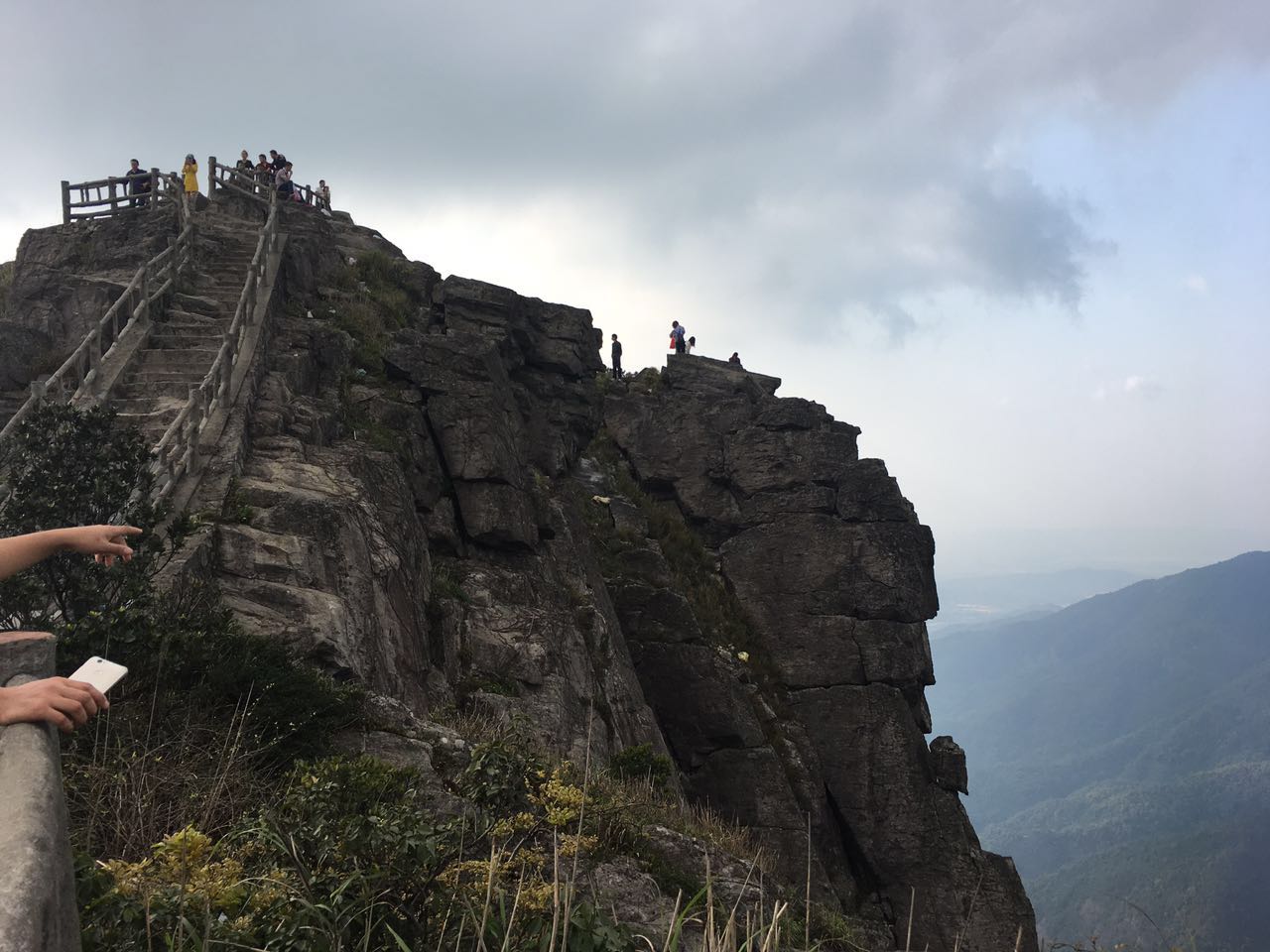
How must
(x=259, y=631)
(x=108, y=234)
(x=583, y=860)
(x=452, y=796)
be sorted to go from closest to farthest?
1. (x=583, y=860)
2. (x=452, y=796)
3. (x=259, y=631)
4. (x=108, y=234)

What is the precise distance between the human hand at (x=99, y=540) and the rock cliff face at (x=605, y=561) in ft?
24.9

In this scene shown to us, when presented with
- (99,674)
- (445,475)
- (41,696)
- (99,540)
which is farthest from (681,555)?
(41,696)

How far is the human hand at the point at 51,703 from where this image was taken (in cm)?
301

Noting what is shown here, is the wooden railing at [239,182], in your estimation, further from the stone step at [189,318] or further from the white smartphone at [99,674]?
the white smartphone at [99,674]

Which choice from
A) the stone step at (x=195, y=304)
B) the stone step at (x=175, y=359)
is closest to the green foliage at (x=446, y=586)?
the stone step at (x=175, y=359)

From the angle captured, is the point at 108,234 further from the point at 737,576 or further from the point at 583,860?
the point at 583,860

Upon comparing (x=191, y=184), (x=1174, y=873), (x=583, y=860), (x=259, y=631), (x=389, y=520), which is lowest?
(x=1174, y=873)

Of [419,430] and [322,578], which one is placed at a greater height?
[419,430]

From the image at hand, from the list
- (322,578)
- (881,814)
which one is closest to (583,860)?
(322,578)

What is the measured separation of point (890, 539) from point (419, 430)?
57.7ft

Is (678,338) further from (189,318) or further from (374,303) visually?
(189,318)

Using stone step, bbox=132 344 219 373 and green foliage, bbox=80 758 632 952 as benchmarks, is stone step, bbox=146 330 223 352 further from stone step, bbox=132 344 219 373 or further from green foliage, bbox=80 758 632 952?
green foliage, bbox=80 758 632 952

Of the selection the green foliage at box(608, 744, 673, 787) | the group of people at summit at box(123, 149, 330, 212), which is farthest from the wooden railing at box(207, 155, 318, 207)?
the green foliage at box(608, 744, 673, 787)

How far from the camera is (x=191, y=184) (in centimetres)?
2681
